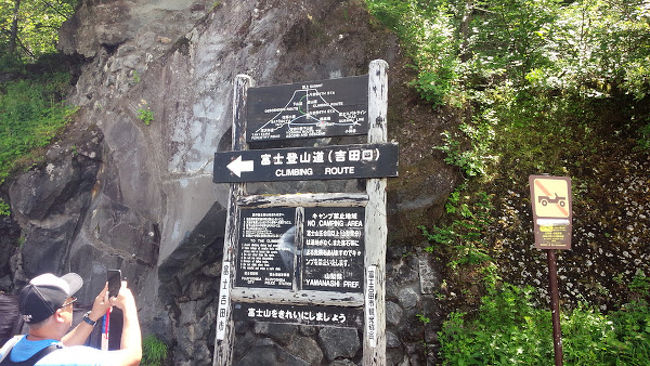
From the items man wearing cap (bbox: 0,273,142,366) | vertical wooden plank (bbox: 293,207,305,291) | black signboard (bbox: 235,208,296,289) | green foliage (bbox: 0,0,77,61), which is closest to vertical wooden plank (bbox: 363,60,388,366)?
vertical wooden plank (bbox: 293,207,305,291)

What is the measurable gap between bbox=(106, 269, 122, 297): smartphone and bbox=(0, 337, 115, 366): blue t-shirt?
0.76 metres

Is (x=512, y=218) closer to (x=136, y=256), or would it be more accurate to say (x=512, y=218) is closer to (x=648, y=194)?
(x=648, y=194)

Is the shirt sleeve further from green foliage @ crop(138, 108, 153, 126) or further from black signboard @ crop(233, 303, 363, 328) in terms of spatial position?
green foliage @ crop(138, 108, 153, 126)

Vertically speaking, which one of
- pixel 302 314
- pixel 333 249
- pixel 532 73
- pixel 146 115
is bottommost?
pixel 302 314

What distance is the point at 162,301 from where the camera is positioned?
6.41m

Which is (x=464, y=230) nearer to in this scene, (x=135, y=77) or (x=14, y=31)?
(x=135, y=77)

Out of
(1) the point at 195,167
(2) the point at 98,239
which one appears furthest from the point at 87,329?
(2) the point at 98,239

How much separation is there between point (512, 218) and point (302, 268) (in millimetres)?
3113

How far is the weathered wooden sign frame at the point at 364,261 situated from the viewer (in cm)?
412

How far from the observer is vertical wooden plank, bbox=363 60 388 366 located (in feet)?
13.4

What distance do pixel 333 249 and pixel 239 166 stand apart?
58.2 inches

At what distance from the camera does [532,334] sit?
4.66 meters

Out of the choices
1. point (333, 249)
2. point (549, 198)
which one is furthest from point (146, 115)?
point (549, 198)

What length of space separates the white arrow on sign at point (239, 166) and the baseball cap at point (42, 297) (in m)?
2.18
